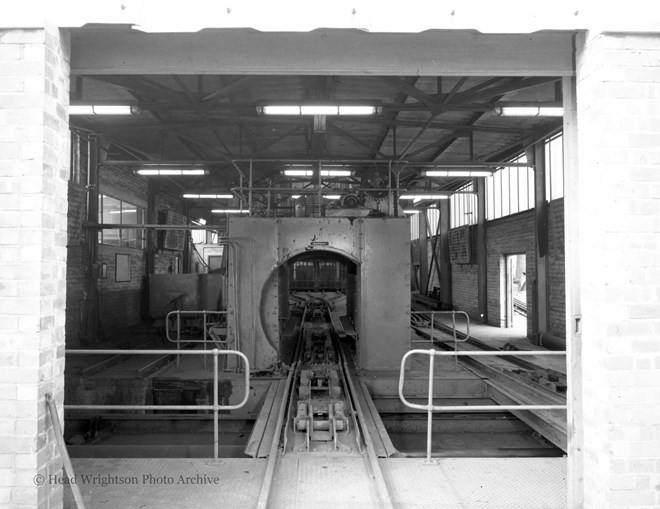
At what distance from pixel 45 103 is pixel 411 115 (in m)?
10.0

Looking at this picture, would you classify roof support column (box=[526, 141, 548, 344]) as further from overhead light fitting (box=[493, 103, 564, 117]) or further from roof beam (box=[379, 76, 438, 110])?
roof beam (box=[379, 76, 438, 110])

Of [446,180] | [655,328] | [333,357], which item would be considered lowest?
[333,357]

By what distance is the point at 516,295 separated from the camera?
2673 cm

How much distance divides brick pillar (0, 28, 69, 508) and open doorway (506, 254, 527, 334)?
14.7 meters

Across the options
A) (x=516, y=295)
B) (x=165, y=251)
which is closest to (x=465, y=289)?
(x=516, y=295)

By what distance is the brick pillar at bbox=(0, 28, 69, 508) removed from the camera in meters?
2.88

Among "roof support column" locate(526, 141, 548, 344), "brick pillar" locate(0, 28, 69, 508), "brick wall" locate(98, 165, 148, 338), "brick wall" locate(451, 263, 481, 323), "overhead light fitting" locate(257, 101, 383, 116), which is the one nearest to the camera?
"brick pillar" locate(0, 28, 69, 508)

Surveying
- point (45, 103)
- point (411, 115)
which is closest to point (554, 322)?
point (411, 115)

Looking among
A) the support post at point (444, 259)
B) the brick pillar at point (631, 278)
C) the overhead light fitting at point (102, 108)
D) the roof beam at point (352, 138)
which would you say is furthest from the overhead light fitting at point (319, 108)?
the support post at point (444, 259)

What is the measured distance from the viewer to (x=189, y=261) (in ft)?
66.7

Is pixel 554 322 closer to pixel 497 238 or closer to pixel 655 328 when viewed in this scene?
pixel 497 238

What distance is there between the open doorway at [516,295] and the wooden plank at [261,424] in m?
10.6

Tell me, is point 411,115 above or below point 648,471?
above

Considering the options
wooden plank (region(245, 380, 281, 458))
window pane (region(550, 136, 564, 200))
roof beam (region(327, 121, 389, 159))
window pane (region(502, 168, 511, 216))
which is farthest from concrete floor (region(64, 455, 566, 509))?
window pane (region(502, 168, 511, 216))
